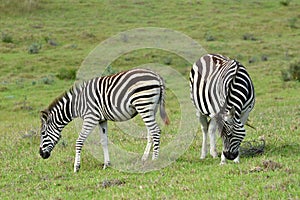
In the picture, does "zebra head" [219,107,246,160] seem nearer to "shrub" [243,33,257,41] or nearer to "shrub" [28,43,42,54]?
"shrub" [28,43,42,54]

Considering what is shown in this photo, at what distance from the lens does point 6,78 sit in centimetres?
3294

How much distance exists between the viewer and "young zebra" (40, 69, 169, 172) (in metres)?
10.8

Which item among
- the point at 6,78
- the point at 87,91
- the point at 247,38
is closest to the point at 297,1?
the point at 247,38

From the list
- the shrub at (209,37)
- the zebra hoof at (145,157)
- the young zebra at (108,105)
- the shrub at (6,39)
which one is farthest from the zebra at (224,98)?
the shrub at (6,39)

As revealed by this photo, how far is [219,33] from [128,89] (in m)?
38.1

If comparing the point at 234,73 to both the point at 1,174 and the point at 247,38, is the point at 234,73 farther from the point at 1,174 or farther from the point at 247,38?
the point at 247,38

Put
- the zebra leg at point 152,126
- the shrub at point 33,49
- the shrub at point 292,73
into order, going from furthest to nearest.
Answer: the shrub at point 33,49
the shrub at point 292,73
the zebra leg at point 152,126

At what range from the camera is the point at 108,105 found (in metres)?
11.1

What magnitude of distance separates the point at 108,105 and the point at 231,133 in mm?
2788

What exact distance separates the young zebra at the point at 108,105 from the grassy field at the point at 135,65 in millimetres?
719

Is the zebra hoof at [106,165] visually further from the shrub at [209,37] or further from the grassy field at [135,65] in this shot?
the shrub at [209,37]

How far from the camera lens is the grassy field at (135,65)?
28.6ft

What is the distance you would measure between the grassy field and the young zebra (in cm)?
72

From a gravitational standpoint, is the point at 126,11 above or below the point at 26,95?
below
